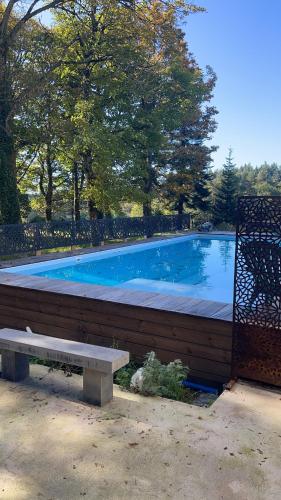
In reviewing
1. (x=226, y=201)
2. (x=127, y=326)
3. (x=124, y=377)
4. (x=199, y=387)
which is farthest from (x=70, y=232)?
(x=226, y=201)

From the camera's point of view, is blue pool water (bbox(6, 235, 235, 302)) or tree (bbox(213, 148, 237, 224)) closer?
blue pool water (bbox(6, 235, 235, 302))

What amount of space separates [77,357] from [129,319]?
1.61 meters

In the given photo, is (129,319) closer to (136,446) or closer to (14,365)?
(14,365)

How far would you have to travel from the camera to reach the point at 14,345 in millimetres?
3373

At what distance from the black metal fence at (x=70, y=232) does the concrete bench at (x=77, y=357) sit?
708cm

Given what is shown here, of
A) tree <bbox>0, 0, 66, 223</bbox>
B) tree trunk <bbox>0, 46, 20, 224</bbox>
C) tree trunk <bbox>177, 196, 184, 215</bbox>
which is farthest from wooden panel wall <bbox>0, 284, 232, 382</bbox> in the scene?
tree trunk <bbox>177, 196, 184, 215</bbox>

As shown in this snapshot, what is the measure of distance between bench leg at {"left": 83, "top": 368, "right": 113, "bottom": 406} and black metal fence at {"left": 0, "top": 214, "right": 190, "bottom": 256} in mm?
7695

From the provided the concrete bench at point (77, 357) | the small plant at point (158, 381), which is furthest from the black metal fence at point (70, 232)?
the small plant at point (158, 381)

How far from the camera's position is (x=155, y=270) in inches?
414

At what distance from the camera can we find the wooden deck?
415cm

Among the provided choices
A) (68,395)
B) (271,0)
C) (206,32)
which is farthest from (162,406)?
(206,32)

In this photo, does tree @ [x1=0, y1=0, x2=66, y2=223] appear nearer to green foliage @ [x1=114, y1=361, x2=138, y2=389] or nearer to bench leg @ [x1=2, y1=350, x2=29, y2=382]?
green foliage @ [x1=114, y1=361, x2=138, y2=389]

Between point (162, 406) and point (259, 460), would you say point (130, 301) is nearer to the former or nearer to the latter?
point (162, 406)

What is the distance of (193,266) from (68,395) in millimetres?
8232
